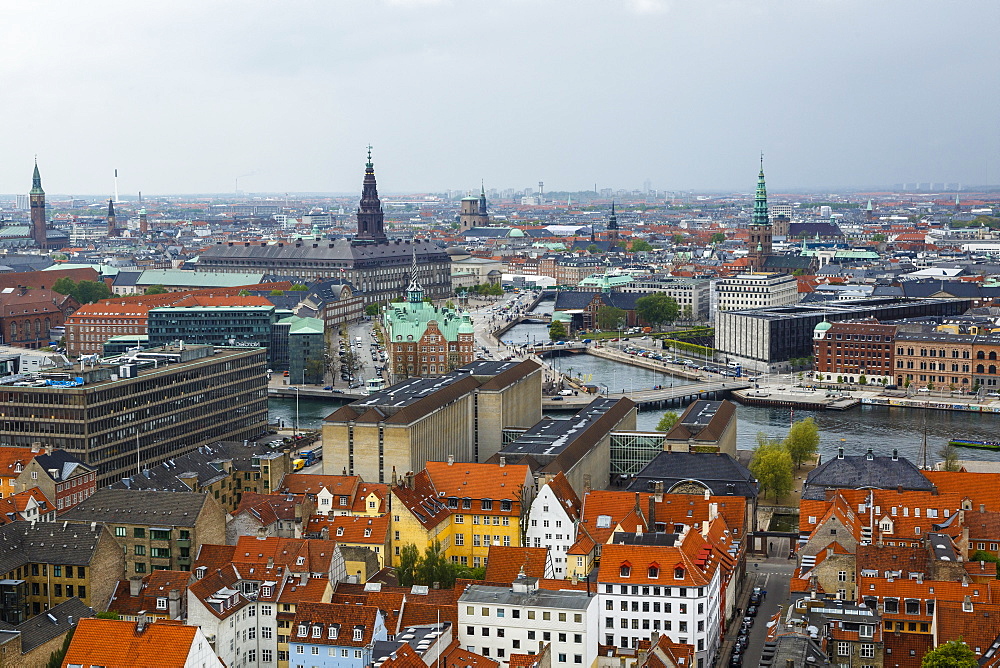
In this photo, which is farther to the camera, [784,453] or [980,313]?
[980,313]

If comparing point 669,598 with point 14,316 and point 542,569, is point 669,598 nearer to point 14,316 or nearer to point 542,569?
point 542,569

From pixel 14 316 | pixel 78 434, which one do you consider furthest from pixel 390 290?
pixel 78 434

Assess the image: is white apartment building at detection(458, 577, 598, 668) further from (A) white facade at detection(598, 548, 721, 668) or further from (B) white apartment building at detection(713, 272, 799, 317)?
(B) white apartment building at detection(713, 272, 799, 317)

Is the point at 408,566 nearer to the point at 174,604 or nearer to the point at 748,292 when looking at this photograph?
the point at 174,604

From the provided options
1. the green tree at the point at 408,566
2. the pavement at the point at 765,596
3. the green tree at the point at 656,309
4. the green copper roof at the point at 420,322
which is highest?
the green copper roof at the point at 420,322

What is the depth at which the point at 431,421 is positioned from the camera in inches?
2596

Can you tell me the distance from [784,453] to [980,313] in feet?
202

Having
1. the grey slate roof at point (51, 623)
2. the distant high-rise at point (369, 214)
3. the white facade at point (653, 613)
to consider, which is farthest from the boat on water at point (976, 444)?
the distant high-rise at point (369, 214)

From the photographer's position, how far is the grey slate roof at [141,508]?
48688mm

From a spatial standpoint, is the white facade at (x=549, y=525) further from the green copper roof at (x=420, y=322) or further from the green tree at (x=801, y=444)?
the green copper roof at (x=420, y=322)

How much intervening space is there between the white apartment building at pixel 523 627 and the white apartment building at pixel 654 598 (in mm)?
1611

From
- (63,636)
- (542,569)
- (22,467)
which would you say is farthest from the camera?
(22,467)

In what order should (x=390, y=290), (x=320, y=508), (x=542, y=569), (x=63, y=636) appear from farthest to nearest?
(x=390, y=290) → (x=320, y=508) → (x=542, y=569) → (x=63, y=636)

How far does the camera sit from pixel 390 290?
166 meters
